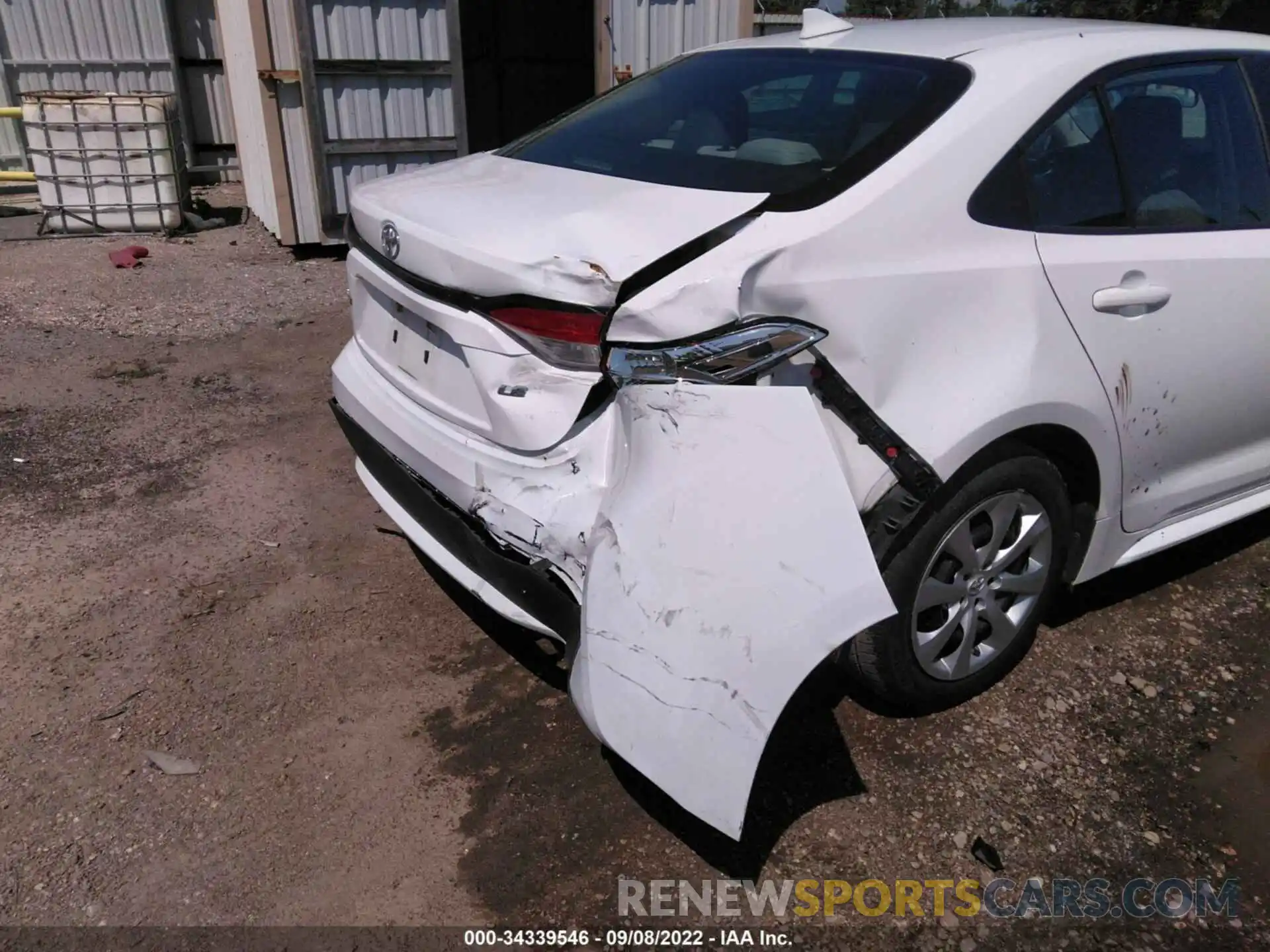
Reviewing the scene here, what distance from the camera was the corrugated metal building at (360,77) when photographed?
291 inches

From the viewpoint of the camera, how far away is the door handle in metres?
2.57

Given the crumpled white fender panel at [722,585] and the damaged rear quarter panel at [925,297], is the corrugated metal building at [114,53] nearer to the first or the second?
the damaged rear quarter panel at [925,297]

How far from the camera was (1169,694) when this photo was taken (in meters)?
2.96

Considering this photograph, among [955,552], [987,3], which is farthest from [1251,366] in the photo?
[987,3]

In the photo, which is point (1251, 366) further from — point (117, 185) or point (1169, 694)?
point (117, 185)

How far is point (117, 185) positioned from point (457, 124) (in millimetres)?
3312

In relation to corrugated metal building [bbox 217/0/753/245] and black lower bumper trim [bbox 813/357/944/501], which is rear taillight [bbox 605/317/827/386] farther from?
corrugated metal building [bbox 217/0/753/245]

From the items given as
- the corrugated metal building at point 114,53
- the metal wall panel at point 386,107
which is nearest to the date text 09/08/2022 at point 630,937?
the metal wall panel at point 386,107

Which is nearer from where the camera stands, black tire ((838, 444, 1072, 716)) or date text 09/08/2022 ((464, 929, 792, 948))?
date text 09/08/2022 ((464, 929, 792, 948))

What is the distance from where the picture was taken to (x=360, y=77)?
299 inches

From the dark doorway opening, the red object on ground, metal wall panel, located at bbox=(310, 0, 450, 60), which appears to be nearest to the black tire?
metal wall panel, located at bbox=(310, 0, 450, 60)

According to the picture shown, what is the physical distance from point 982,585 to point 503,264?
5.04ft

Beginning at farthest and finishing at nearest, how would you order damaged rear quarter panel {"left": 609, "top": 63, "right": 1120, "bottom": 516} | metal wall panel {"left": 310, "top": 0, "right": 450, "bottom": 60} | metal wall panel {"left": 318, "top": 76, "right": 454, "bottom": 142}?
1. metal wall panel {"left": 318, "top": 76, "right": 454, "bottom": 142}
2. metal wall panel {"left": 310, "top": 0, "right": 450, "bottom": 60}
3. damaged rear quarter panel {"left": 609, "top": 63, "right": 1120, "bottom": 516}

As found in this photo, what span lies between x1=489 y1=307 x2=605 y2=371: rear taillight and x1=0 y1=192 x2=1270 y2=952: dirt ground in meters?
1.12
